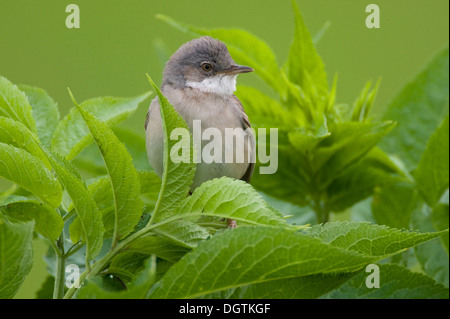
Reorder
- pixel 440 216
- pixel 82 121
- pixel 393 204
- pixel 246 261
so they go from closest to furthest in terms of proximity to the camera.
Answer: pixel 246 261 → pixel 82 121 → pixel 440 216 → pixel 393 204

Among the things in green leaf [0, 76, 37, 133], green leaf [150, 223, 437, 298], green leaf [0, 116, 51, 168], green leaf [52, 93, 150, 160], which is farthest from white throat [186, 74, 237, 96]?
green leaf [150, 223, 437, 298]

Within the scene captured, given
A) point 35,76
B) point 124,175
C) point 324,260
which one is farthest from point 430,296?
point 35,76

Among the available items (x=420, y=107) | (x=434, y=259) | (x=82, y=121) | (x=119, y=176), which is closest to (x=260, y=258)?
(x=119, y=176)

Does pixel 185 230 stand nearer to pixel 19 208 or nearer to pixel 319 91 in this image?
pixel 19 208

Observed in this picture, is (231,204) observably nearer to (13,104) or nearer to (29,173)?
(29,173)

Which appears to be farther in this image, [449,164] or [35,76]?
[35,76]

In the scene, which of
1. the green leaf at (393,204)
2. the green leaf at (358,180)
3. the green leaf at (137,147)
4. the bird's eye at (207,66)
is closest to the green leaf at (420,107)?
the green leaf at (393,204)

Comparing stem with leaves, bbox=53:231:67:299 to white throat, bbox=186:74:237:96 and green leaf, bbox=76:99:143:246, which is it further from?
white throat, bbox=186:74:237:96

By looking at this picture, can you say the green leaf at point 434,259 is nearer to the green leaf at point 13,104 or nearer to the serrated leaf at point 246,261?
the serrated leaf at point 246,261
